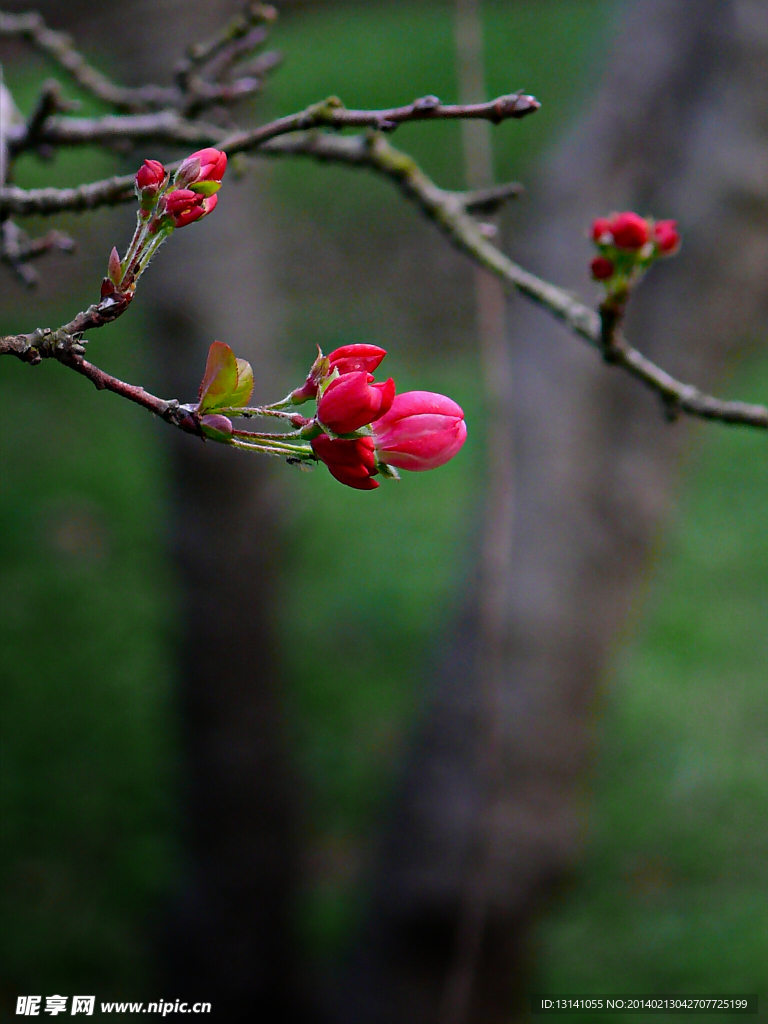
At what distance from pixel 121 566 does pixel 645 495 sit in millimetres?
3611

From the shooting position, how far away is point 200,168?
1.77 ft

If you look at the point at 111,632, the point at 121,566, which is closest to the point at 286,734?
the point at 111,632

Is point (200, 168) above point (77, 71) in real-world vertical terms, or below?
below

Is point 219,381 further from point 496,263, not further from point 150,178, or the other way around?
point 496,263

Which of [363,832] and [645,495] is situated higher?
[645,495]

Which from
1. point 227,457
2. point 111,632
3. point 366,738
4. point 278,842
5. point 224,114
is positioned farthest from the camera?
point 111,632

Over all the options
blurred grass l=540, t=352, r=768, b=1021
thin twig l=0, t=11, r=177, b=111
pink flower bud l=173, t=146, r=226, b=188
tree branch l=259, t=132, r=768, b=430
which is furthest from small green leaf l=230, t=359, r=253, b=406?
blurred grass l=540, t=352, r=768, b=1021

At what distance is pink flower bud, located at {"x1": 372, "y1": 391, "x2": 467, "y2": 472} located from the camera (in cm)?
58

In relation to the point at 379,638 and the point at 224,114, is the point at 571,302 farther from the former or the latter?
the point at 379,638

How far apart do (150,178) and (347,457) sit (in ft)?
0.60

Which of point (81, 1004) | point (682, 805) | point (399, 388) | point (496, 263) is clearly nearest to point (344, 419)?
point (496, 263)

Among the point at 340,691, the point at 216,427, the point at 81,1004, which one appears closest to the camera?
the point at 216,427

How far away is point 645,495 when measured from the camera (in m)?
2.44

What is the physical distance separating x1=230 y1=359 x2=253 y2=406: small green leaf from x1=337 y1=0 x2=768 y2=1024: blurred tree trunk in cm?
186
